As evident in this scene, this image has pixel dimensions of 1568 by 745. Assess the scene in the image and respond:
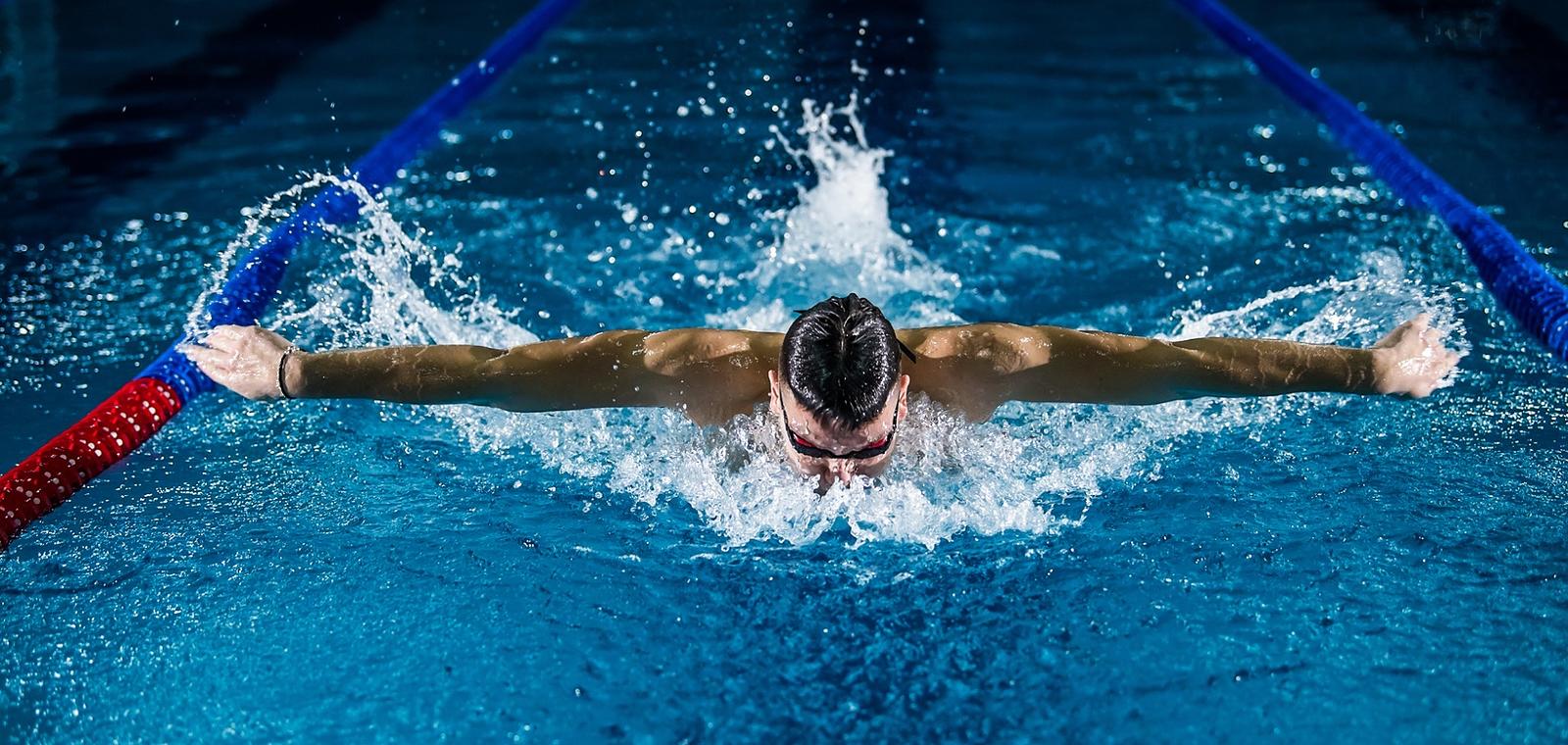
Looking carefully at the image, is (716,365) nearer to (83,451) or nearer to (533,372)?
(533,372)

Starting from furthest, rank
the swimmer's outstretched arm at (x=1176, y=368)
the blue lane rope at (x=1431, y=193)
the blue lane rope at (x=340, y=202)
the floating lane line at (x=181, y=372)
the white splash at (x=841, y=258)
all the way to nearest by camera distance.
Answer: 1. the white splash at (x=841, y=258)
2. the blue lane rope at (x=1431, y=193)
3. the blue lane rope at (x=340, y=202)
4. the floating lane line at (x=181, y=372)
5. the swimmer's outstretched arm at (x=1176, y=368)

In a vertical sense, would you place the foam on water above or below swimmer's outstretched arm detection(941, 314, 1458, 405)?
below

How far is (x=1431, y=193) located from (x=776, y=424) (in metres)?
2.64

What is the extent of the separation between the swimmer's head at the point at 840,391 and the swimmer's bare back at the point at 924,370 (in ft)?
0.68

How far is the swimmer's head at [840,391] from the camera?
7.43ft

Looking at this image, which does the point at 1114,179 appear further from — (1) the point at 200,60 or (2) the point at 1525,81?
(1) the point at 200,60

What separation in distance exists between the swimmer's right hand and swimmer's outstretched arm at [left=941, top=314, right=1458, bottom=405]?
4.54ft

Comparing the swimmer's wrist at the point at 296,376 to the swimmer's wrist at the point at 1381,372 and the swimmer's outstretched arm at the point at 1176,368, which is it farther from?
the swimmer's wrist at the point at 1381,372

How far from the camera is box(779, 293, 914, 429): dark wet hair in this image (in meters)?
2.26

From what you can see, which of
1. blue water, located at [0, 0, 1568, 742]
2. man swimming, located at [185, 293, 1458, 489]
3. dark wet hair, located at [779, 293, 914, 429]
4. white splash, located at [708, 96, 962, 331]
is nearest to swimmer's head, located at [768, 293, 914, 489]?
dark wet hair, located at [779, 293, 914, 429]

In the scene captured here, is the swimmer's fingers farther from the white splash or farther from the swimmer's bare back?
the white splash

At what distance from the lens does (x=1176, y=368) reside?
2.59 meters

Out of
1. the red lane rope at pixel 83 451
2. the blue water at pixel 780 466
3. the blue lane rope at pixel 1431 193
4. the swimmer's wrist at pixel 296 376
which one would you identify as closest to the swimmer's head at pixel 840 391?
the blue water at pixel 780 466

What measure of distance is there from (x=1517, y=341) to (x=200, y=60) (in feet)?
17.7
